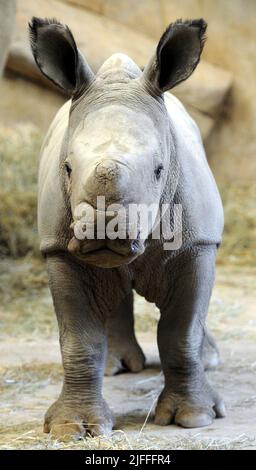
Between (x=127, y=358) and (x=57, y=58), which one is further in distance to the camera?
(x=127, y=358)

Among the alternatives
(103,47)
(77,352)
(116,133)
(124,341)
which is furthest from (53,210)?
(103,47)

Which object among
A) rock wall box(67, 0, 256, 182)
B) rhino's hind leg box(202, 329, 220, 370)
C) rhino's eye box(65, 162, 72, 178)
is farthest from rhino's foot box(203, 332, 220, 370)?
rock wall box(67, 0, 256, 182)

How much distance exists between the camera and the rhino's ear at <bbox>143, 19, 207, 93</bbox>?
5168mm

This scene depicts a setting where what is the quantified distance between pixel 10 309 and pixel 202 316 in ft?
13.4

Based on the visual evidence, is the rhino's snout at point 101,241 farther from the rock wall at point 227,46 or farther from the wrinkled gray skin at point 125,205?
the rock wall at point 227,46

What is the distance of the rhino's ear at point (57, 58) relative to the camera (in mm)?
5172

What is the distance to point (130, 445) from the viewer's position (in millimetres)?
5098

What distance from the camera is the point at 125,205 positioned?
4.51 metres

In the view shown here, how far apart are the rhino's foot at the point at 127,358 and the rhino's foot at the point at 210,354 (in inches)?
18.1

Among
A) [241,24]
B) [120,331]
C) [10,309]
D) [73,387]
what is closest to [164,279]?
[73,387]

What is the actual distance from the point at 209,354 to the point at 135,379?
0.59m

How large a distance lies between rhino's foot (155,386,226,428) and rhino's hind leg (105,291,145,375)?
1529 mm

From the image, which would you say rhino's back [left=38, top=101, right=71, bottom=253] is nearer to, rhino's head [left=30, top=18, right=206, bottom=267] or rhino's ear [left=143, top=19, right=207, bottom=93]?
rhino's head [left=30, top=18, right=206, bottom=267]

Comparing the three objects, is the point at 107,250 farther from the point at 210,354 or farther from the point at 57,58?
the point at 210,354
